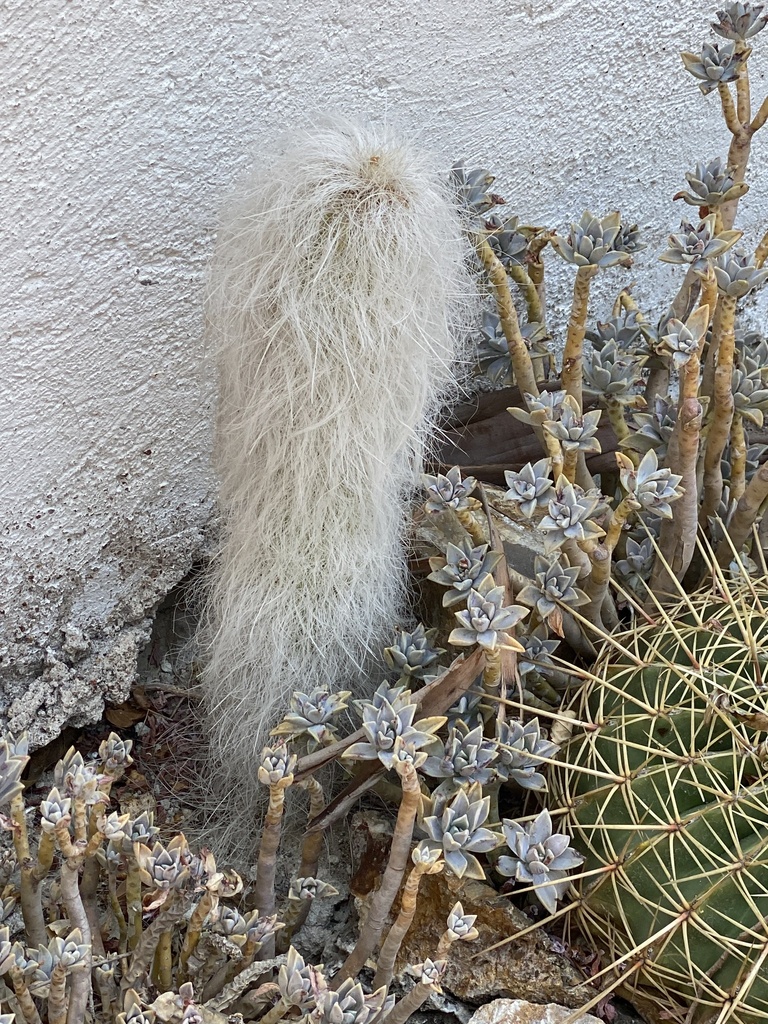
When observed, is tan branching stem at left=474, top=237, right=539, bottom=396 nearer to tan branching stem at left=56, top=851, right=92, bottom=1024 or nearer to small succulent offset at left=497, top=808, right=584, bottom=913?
small succulent offset at left=497, top=808, right=584, bottom=913

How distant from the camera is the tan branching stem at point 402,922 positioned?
65cm

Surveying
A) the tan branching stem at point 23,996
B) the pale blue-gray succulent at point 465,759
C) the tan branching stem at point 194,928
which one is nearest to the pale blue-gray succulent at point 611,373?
the pale blue-gray succulent at point 465,759

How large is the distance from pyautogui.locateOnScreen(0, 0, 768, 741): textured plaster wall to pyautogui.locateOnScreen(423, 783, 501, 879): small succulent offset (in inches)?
20.1

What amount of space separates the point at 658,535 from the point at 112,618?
0.60 meters

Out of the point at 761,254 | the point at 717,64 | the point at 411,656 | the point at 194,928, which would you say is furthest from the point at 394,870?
the point at 717,64

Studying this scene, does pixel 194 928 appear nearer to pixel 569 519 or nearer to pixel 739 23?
pixel 569 519

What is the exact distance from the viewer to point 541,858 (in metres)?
0.75

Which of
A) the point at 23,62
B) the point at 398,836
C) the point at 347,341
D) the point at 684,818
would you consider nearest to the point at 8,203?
the point at 23,62

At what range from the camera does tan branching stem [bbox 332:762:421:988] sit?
66cm

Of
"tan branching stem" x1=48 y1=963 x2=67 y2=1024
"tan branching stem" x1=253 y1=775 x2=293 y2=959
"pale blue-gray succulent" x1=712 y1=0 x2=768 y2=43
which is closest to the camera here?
"tan branching stem" x1=48 y1=963 x2=67 y2=1024

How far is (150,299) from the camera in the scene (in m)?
0.98

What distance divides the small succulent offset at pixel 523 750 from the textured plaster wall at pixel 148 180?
0.47 meters

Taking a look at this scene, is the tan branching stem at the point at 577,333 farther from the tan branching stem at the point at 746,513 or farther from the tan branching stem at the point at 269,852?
the tan branching stem at the point at 269,852

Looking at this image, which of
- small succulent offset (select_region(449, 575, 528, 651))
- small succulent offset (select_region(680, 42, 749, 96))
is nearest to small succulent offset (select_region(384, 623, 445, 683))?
small succulent offset (select_region(449, 575, 528, 651))
